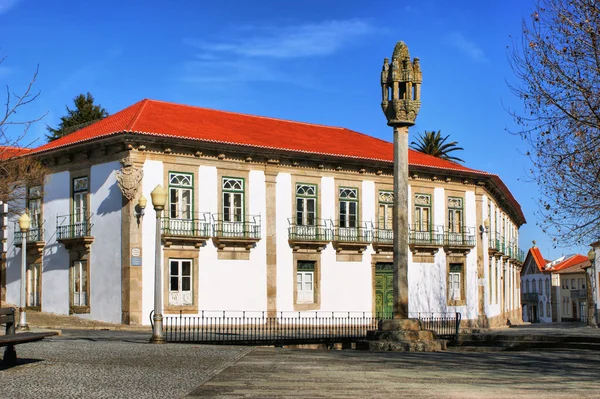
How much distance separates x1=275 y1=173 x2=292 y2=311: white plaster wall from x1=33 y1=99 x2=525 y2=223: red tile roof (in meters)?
1.58

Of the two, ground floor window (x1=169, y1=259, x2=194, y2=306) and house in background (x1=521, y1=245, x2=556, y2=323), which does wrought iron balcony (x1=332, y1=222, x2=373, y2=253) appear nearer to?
ground floor window (x1=169, y1=259, x2=194, y2=306)

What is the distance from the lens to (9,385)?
38.7 feet

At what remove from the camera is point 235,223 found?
33906mm

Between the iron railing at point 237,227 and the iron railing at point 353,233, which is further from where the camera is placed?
the iron railing at point 353,233

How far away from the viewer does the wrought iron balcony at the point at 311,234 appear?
3553 cm

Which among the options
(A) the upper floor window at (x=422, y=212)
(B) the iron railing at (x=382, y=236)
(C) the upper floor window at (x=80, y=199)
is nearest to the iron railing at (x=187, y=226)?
(C) the upper floor window at (x=80, y=199)

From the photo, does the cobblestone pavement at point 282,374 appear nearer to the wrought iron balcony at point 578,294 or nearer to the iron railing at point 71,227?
the iron railing at point 71,227

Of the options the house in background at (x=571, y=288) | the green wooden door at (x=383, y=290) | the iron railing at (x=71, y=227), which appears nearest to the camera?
the iron railing at (x=71, y=227)

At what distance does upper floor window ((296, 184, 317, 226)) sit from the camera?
119 feet

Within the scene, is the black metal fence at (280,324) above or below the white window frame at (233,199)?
below

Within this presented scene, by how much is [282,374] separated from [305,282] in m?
22.9

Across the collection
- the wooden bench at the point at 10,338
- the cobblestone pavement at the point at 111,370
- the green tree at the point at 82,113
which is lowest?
the cobblestone pavement at the point at 111,370

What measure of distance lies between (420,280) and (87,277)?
14489 mm

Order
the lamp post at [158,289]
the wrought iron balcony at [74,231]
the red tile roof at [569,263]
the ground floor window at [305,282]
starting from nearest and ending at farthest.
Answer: the lamp post at [158,289], the wrought iron balcony at [74,231], the ground floor window at [305,282], the red tile roof at [569,263]
